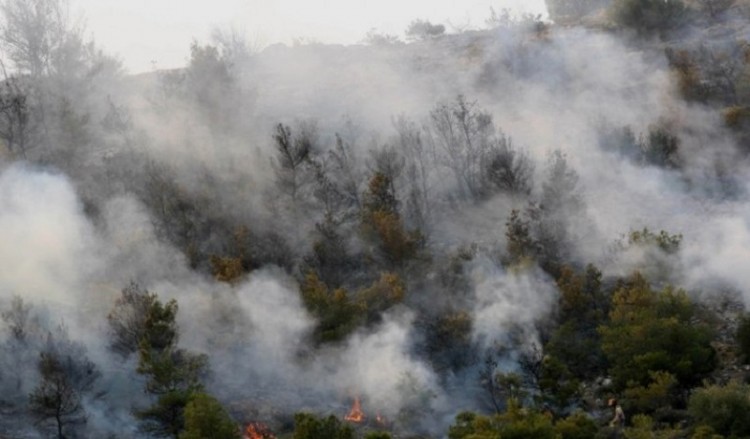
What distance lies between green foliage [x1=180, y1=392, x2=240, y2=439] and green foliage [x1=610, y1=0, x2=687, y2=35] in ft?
109

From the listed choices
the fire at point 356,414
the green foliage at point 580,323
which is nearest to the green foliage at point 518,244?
the green foliage at point 580,323

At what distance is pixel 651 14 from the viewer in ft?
136

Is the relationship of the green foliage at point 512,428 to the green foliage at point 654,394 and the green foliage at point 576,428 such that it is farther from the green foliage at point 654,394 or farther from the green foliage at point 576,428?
the green foliage at point 654,394

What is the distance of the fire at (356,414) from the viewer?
19.8 metres

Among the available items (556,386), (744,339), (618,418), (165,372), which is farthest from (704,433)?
(165,372)

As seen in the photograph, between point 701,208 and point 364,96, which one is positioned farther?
point 364,96

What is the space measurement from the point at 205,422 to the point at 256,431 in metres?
3.02

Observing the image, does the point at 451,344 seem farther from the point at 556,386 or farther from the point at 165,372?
the point at 165,372

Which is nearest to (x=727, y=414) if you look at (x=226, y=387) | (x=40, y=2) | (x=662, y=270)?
(x=662, y=270)

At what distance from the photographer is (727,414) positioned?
53.6 ft

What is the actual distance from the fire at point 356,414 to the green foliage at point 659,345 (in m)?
6.12

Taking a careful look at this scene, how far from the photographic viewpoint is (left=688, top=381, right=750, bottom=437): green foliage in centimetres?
1619

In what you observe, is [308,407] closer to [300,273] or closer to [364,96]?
[300,273]

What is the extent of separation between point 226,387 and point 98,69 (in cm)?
2699
